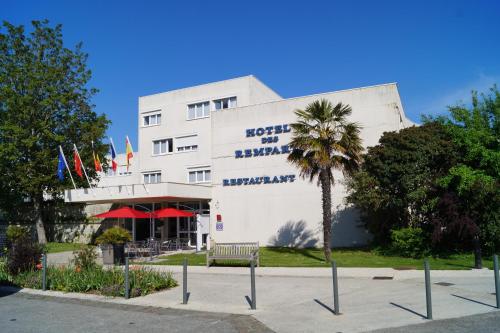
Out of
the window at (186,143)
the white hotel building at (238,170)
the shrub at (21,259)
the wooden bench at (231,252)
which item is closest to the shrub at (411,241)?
the white hotel building at (238,170)

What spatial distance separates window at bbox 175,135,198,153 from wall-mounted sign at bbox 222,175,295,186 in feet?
16.2

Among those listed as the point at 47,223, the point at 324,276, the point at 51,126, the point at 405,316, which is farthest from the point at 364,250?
the point at 47,223

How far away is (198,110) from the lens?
1348 inches

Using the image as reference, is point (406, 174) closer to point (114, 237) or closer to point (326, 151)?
point (326, 151)

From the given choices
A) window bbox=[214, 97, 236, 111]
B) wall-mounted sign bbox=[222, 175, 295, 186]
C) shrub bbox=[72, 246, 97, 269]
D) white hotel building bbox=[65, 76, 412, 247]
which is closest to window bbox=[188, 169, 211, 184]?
white hotel building bbox=[65, 76, 412, 247]

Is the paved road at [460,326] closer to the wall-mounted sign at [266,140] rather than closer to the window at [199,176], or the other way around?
the wall-mounted sign at [266,140]

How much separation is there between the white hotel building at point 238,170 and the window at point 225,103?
0.10 meters

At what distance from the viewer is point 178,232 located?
99.8 ft

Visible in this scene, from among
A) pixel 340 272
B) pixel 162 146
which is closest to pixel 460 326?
pixel 340 272

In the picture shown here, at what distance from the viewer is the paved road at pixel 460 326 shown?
7297 mm

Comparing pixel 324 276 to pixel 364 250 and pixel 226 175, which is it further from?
pixel 226 175

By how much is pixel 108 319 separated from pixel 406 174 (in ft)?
48.5

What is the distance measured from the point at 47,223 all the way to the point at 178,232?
14.0 meters

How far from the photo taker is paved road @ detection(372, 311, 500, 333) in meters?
7.30
